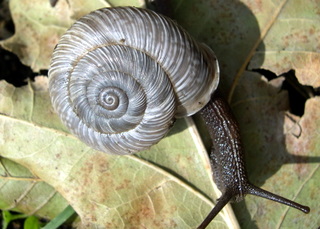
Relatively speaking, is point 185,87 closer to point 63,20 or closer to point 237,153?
point 237,153

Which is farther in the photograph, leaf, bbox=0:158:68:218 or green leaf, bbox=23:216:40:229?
green leaf, bbox=23:216:40:229

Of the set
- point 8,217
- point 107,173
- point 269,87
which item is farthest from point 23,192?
point 269,87

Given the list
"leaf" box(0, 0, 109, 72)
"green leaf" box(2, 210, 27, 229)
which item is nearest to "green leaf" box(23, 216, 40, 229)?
"green leaf" box(2, 210, 27, 229)

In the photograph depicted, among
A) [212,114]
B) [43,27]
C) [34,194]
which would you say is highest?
[43,27]

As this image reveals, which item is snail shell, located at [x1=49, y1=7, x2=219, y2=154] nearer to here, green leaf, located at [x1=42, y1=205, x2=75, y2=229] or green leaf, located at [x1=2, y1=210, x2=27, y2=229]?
green leaf, located at [x1=42, y1=205, x2=75, y2=229]

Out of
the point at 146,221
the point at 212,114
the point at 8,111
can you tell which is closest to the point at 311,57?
the point at 212,114

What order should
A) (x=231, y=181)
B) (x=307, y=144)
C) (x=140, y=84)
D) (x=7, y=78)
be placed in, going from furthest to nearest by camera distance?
(x=7, y=78) < (x=307, y=144) < (x=231, y=181) < (x=140, y=84)

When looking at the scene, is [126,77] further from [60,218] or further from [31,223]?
[31,223]
